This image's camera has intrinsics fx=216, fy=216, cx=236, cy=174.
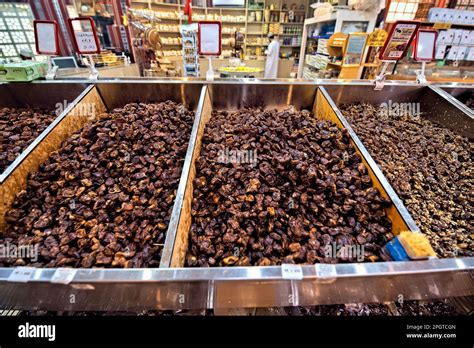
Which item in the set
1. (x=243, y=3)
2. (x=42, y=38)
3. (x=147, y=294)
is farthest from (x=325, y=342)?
(x=243, y=3)

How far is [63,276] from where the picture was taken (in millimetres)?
868

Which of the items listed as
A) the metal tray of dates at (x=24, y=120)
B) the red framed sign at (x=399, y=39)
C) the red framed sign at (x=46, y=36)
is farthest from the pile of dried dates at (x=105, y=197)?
the red framed sign at (x=399, y=39)

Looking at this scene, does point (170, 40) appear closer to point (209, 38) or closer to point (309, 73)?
point (309, 73)

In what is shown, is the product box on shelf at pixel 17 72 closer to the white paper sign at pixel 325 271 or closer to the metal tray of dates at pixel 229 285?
the metal tray of dates at pixel 229 285

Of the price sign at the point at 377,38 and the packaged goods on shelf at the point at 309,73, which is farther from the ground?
the price sign at the point at 377,38

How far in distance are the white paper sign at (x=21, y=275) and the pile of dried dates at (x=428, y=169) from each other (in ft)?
6.52

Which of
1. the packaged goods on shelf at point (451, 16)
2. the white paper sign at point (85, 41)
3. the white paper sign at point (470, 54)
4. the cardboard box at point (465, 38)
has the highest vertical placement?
the packaged goods on shelf at point (451, 16)

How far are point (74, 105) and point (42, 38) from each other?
30.3 inches

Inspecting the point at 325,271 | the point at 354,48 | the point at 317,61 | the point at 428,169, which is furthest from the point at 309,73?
the point at 325,271

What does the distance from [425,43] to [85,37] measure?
360cm

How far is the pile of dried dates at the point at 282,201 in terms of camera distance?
1270 mm

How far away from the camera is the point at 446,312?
1.14m

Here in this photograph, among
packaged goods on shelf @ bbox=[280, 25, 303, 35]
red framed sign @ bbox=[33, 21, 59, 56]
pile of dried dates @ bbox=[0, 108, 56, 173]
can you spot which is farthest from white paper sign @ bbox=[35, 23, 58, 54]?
packaged goods on shelf @ bbox=[280, 25, 303, 35]

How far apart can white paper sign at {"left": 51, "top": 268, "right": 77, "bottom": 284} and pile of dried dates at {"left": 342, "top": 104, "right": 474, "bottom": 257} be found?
1827 millimetres
